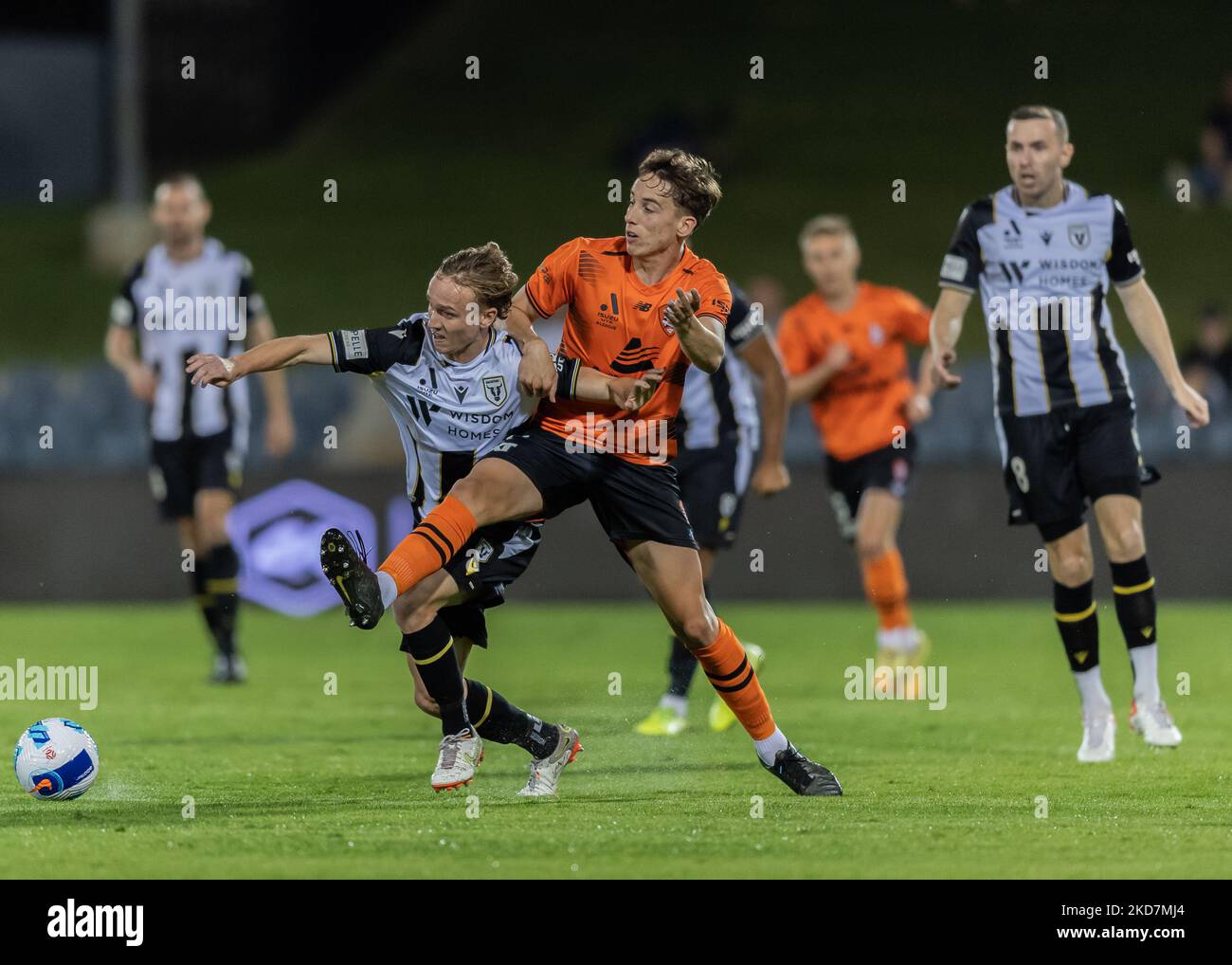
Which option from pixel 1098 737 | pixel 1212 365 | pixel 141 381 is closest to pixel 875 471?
pixel 1098 737

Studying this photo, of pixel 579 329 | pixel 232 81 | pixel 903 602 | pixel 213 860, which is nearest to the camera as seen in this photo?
pixel 213 860

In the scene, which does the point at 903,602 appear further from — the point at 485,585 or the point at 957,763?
the point at 485,585

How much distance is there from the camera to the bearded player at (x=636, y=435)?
6.13 metres

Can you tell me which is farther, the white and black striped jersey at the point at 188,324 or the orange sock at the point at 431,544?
the white and black striped jersey at the point at 188,324

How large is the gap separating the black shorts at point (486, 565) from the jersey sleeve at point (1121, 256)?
2.48m

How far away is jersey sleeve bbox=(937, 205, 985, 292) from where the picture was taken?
746 centimetres

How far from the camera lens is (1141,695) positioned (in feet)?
24.6

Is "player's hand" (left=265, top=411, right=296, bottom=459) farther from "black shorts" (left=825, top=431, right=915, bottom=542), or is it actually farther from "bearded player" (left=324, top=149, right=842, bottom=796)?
"bearded player" (left=324, top=149, right=842, bottom=796)

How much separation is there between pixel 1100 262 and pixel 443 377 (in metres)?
2.57

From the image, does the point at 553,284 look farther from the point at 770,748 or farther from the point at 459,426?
the point at 770,748

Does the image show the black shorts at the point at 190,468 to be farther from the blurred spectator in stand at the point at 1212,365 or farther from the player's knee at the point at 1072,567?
the blurred spectator in stand at the point at 1212,365

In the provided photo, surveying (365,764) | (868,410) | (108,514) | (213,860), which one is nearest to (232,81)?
(108,514)

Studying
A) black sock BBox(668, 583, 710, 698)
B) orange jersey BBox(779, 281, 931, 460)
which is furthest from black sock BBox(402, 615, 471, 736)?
orange jersey BBox(779, 281, 931, 460)

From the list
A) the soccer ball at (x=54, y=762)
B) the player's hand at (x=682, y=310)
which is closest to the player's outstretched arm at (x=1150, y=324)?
the player's hand at (x=682, y=310)
